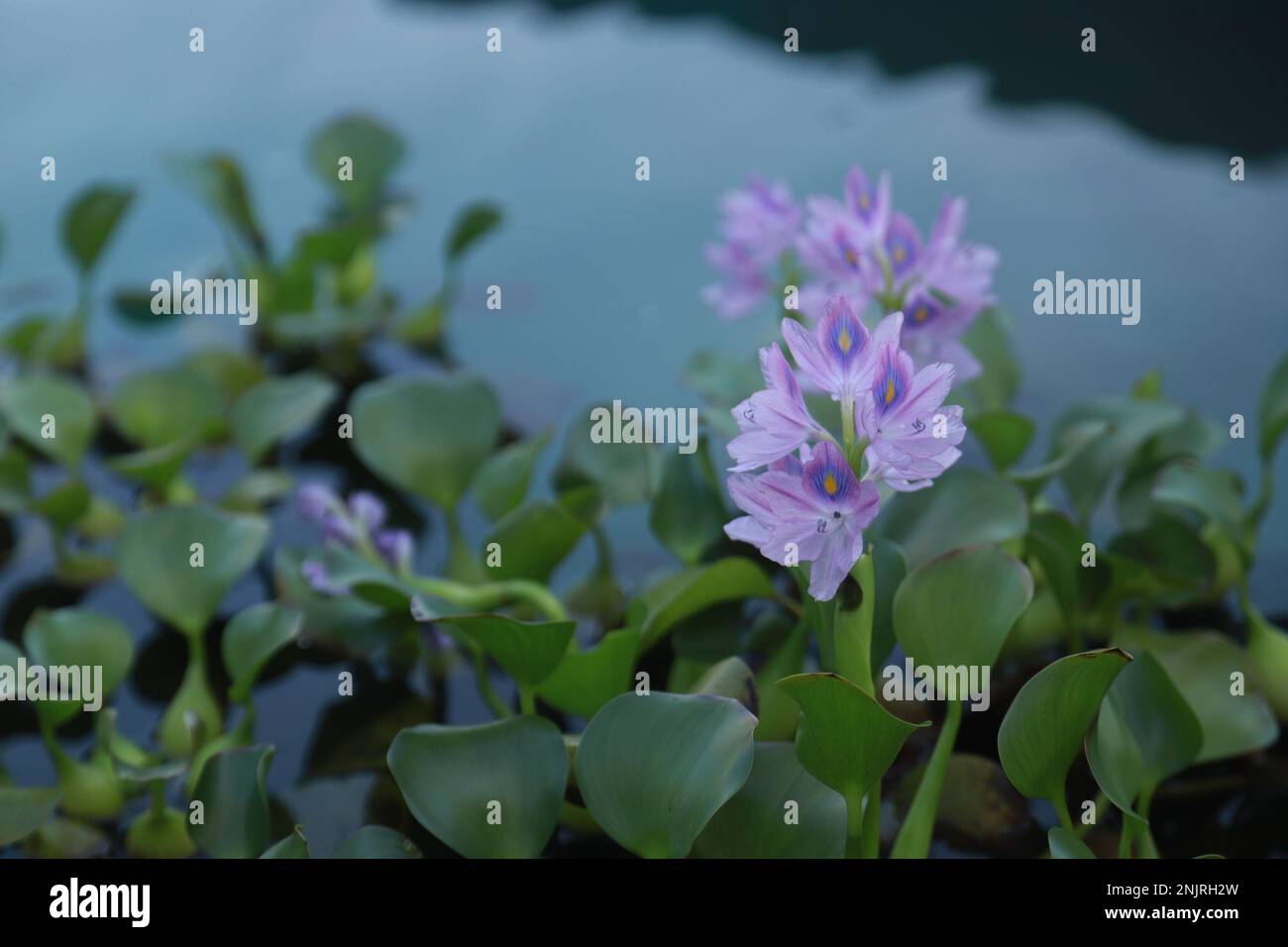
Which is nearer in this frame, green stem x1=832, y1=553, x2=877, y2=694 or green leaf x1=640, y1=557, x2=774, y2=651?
green stem x1=832, y1=553, x2=877, y2=694

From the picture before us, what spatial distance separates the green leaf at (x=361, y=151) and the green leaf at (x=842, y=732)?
1.66 meters

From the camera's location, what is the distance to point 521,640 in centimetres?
111

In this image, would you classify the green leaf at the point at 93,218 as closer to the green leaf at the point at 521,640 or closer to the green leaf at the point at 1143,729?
the green leaf at the point at 521,640

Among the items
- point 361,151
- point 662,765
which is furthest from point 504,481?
point 361,151

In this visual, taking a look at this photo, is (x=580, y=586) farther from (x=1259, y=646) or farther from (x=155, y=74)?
(x=155, y=74)

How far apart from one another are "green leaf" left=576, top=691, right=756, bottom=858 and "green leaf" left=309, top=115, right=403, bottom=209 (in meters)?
1.59

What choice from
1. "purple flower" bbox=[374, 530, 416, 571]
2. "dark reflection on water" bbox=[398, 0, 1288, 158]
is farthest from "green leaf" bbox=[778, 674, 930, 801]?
"dark reflection on water" bbox=[398, 0, 1288, 158]

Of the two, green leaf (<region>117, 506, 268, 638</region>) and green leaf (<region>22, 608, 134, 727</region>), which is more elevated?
green leaf (<region>117, 506, 268, 638</region>)

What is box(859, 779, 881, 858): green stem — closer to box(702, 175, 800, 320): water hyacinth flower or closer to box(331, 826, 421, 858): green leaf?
box(331, 826, 421, 858): green leaf

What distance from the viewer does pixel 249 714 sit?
128cm

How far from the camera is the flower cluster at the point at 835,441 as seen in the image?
894mm

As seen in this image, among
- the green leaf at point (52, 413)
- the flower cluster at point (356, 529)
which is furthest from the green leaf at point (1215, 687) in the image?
the green leaf at point (52, 413)

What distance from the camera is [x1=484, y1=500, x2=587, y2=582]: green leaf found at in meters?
1.30

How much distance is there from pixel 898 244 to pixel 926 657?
0.37 m
